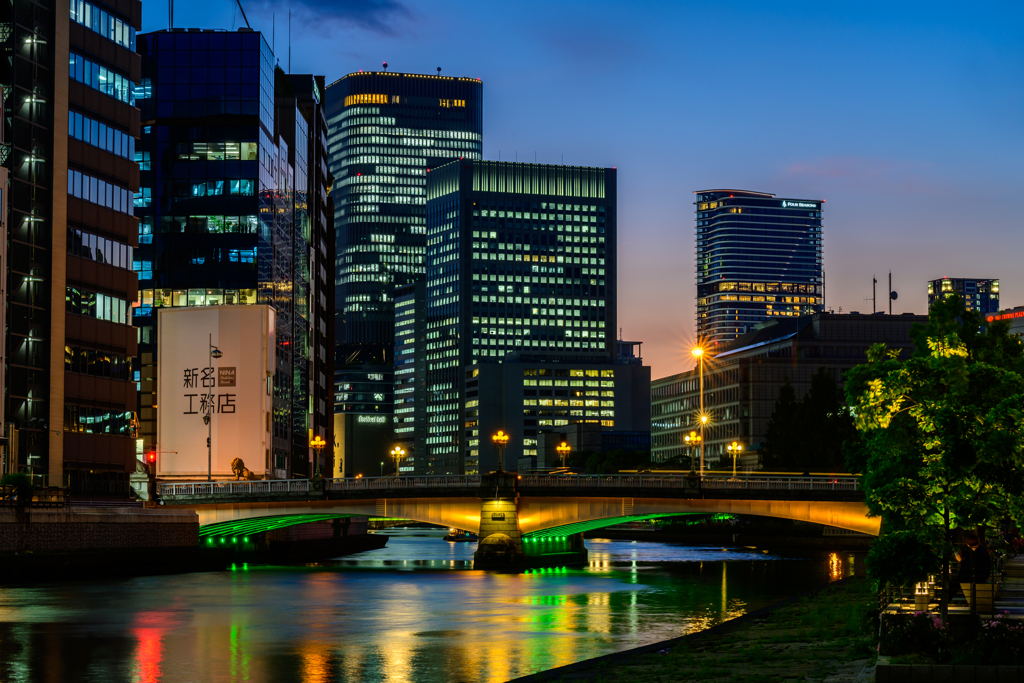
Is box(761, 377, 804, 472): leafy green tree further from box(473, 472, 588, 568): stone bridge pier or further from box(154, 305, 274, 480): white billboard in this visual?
box(154, 305, 274, 480): white billboard

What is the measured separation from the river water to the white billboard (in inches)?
852

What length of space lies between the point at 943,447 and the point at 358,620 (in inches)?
1371

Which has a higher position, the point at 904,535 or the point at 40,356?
the point at 40,356

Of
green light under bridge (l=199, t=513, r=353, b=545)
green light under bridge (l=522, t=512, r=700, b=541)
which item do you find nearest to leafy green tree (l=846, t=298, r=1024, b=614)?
green light under bridge (l=522, t=512, r=700, b=541)

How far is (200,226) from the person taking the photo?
150m

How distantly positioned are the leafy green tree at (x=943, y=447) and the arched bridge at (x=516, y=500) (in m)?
54.8

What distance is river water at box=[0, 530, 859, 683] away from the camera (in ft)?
147

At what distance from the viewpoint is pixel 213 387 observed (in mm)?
125438

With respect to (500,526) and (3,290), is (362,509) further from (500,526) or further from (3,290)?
(3,290)

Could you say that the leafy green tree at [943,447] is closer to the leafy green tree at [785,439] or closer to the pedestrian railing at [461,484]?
the pedestrian railing at [461,484]

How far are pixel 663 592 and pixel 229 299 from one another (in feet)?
271

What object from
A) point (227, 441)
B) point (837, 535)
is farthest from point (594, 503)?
point (837, 535)

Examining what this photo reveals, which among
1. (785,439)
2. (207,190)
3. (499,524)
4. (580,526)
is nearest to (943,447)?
(499,524)

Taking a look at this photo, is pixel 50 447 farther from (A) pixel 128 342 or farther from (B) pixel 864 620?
(B) pixel 864 620
